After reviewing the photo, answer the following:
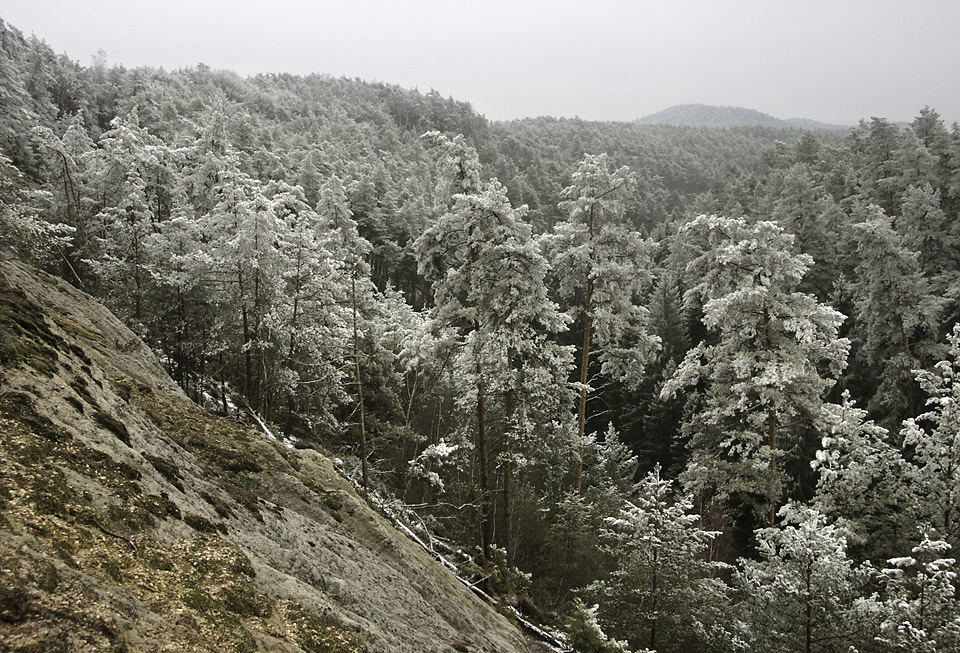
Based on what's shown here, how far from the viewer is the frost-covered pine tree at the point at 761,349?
1294cm

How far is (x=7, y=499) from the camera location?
3.47 metres

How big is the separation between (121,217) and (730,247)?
19226mm

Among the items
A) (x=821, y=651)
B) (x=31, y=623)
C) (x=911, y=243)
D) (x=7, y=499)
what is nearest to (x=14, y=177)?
(x=7, y=499)

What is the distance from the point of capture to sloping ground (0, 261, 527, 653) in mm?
3246

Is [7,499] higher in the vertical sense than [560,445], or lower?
higher

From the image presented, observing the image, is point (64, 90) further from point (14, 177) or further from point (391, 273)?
point (14, 177)

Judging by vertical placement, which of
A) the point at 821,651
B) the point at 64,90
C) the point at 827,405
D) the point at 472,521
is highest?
the point at 64,90

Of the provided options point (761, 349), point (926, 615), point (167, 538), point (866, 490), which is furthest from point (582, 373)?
point (167, 538)

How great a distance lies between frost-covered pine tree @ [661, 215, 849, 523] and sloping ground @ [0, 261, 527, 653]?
25.5 feet

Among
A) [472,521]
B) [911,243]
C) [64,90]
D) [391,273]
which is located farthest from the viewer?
[64,90]

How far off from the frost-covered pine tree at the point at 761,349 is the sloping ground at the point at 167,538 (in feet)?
25.5

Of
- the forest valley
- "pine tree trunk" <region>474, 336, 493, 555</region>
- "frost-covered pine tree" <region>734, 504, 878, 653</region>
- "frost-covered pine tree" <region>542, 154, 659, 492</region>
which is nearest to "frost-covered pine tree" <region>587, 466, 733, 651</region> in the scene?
the forest valley

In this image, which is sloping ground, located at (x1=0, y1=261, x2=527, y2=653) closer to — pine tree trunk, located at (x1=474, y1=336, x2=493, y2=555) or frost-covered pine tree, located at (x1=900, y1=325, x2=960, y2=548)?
pine tree trunk, located at (x1=474, y1=336, x2=493, y2=555)

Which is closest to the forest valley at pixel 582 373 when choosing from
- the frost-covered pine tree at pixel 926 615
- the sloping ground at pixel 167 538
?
the frost-covered pine tree at pixel 926 615
